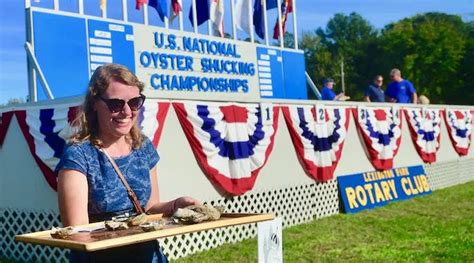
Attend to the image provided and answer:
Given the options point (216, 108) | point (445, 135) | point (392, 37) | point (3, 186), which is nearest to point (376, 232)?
point (216, 108)

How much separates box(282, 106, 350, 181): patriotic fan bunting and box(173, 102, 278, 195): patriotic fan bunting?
2.36 ft

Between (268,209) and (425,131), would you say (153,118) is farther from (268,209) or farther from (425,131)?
(425,131)

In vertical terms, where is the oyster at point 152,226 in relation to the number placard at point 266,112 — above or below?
below

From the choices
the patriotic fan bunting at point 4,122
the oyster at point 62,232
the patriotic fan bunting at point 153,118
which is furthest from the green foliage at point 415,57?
the oyster at point 62,232

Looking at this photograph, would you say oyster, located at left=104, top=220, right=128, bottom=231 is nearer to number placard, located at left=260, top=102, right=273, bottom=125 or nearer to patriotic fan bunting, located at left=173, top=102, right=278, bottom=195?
patriotic fan bunting, located at left=173, top=102, right=278, bottom=195

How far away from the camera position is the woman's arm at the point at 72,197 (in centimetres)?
237

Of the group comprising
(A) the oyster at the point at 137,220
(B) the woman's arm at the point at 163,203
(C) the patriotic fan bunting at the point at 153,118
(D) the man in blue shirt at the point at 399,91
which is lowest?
(A) the oyster at the point at 137,220

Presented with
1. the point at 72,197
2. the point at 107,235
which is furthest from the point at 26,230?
the point at 107,235

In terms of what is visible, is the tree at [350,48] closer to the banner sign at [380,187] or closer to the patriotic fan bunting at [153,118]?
the banner sign at [380,187]

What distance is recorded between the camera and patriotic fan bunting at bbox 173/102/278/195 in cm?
770

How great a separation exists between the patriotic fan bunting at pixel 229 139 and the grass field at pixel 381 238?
2.87 feet

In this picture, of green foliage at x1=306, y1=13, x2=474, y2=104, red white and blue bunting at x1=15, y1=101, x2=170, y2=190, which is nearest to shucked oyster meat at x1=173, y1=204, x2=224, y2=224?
red white and blue bunting at x1=15, y1=101, x2=170, y2=190

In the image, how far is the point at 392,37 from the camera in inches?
2685

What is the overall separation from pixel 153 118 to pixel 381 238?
129 inches
